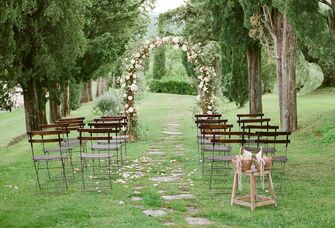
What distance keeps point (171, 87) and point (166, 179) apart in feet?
133

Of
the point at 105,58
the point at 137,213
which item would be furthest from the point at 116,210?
the point at 105,58

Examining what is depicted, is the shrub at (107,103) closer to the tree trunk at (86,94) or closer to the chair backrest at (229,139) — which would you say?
the chair backrest at (229,139)

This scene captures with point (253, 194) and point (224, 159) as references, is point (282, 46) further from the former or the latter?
point (253, 194)

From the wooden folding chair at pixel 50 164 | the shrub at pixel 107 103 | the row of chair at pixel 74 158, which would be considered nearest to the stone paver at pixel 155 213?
the row of chair at pixel 74 158

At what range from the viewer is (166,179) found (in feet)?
32.0

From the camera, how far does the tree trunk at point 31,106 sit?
1805 centimetres

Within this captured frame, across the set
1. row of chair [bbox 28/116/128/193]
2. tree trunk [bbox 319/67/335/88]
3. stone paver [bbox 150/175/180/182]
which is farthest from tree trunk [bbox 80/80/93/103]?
stone paver [bbox 150/175/180/182]

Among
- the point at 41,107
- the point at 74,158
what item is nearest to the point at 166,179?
the point at 74,158

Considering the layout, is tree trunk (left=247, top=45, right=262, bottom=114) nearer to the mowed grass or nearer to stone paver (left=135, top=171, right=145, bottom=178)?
the mowed grass

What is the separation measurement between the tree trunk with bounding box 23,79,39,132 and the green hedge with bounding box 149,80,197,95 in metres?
31.9

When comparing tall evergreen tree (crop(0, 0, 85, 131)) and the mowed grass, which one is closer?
the mowed grass

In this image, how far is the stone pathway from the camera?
721 centimetres

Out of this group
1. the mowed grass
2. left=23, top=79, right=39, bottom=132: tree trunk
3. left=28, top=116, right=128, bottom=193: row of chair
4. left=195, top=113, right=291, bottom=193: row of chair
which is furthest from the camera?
left=23, top=79, right=39, bottom=132: tree trunk

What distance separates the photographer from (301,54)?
90.3 feet
